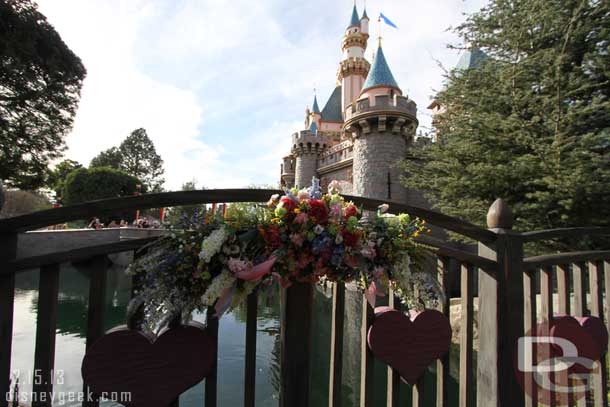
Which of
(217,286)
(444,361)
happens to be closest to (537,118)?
(444,361)

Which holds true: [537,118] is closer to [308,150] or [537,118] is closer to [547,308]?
[547,308]

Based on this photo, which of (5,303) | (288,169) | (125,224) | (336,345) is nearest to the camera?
(5,303)

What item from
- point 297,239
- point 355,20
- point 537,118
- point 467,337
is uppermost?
point 355,20

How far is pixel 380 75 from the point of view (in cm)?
1496

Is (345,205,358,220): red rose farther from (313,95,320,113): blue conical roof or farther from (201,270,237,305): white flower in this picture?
(313,95,320,113): blue conical roof

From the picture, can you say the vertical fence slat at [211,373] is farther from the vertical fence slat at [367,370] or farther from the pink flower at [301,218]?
the vertical fence slat at [367,370]

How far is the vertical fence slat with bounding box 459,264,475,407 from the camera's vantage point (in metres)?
1.57

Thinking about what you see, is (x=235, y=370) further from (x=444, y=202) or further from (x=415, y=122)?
(x=415, y=122)

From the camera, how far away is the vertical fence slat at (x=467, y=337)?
1574 mm

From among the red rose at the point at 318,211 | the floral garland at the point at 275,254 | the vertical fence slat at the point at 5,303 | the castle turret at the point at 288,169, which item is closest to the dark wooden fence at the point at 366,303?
the vertical fence slat at the point at 5,303

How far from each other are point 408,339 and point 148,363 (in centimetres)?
105

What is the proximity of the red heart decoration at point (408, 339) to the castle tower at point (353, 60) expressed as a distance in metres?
26.9

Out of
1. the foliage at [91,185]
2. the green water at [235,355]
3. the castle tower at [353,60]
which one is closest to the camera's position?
the green water at [235,355]

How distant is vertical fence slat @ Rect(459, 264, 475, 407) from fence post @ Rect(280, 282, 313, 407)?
32.6 inches
